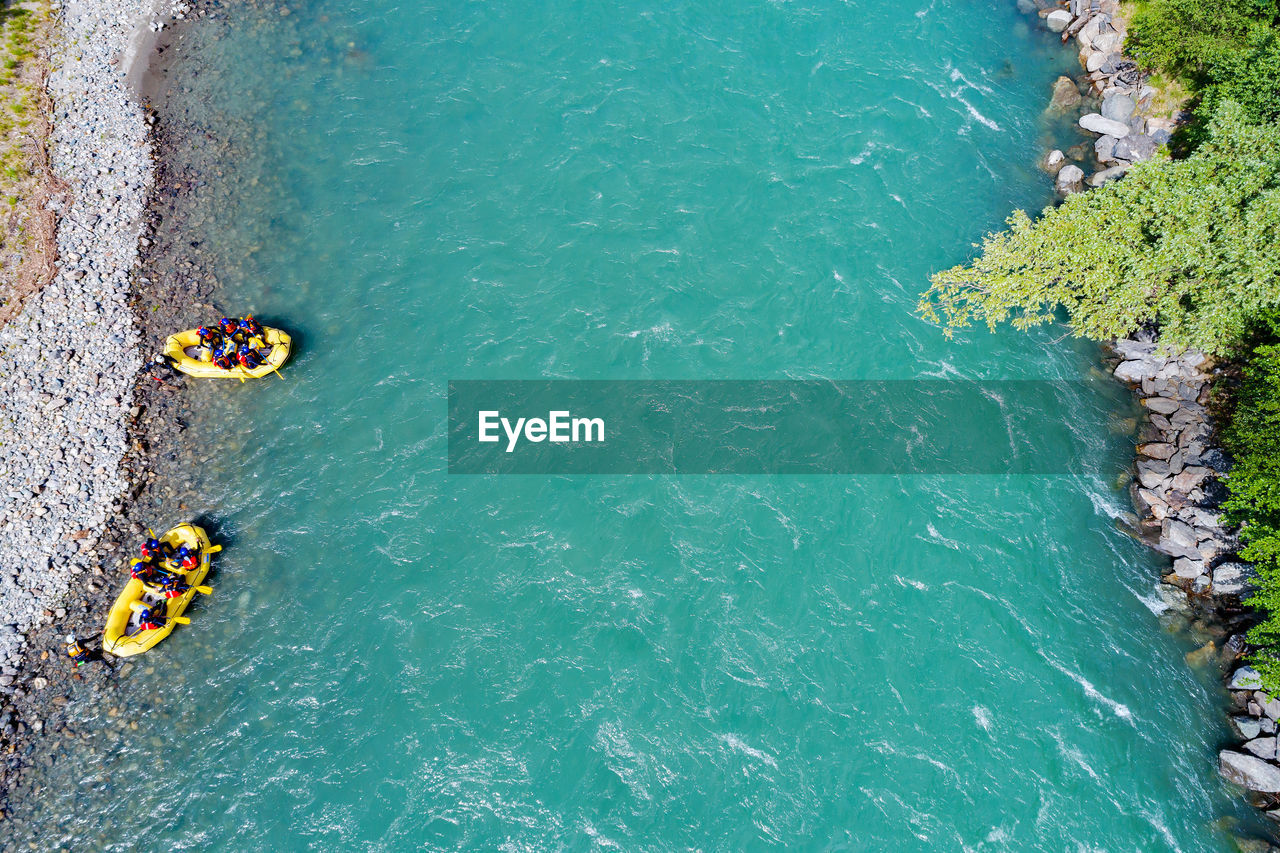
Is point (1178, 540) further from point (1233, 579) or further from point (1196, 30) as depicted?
point (1196, 30)

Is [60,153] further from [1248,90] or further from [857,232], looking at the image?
[1248,90]

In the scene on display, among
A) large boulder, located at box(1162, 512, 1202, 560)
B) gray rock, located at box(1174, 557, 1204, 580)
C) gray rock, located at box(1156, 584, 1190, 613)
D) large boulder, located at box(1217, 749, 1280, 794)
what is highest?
large boulder, located at box(1162, 512, 1202, 560)

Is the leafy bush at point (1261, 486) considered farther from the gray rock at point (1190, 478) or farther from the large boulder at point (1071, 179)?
the large boulder at point (1071, 179)

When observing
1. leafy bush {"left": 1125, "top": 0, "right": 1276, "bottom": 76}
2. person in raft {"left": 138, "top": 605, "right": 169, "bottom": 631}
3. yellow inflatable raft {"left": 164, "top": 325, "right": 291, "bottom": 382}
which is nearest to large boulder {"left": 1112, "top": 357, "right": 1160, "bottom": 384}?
leafy bush {"left": 1125, "top": 0, "right": 1276, "bottom": 76}

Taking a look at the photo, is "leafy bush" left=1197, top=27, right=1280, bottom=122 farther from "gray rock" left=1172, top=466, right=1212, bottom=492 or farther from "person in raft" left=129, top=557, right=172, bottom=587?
"person in raft" left=129, top=557, right=172, bottom=587

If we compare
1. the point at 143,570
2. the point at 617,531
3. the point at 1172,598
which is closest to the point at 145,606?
the point at 143,570

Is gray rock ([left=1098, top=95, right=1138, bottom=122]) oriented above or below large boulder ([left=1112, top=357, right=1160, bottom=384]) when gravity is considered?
above
